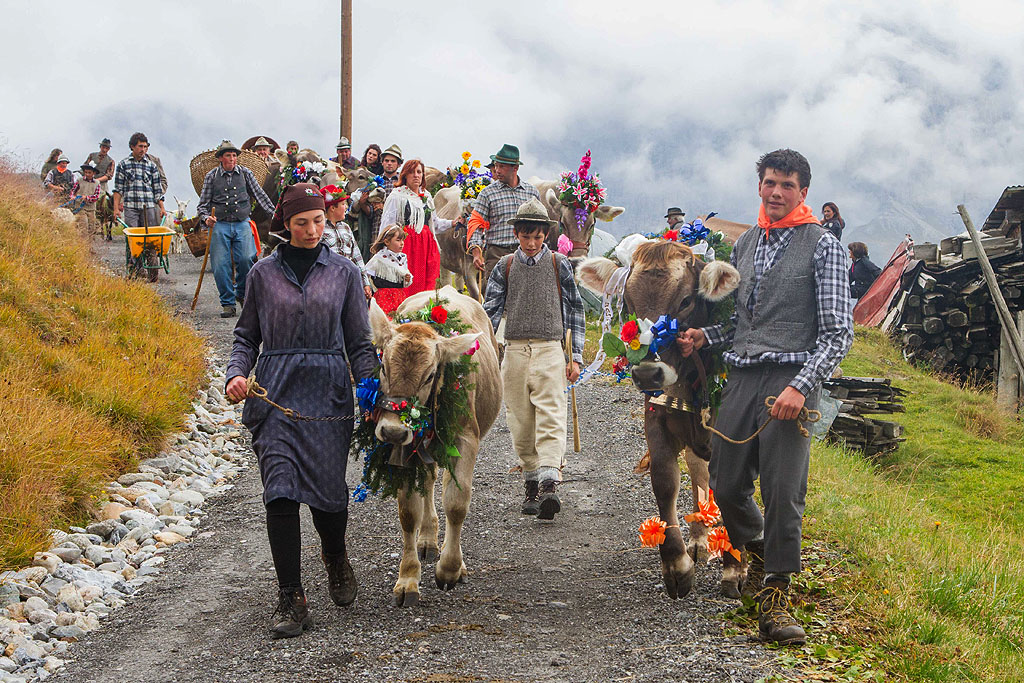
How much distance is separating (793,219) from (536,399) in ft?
8.43

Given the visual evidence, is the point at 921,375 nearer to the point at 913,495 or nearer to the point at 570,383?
the point at 913,495

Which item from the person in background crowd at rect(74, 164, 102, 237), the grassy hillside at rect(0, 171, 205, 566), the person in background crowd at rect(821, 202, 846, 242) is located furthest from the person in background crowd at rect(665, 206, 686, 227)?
the person in background crowd at rect(74, 164, 102, 237)

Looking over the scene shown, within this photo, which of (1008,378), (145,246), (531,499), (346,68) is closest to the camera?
(531,499)

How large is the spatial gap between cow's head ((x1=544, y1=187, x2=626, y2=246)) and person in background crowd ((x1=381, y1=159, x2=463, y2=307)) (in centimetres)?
223

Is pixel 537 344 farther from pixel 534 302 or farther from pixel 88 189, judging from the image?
pixel 88 189

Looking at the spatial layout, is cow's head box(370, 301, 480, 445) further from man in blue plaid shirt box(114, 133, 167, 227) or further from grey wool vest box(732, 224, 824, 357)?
man in blue plaid shirt box(114, 133, 167, 227)

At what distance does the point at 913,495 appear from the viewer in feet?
32.4

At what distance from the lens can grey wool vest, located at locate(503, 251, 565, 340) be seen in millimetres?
6355

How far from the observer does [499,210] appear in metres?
8.59

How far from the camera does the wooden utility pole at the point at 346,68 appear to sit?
64.4 ft

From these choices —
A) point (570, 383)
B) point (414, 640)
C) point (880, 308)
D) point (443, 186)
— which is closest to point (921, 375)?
point (880, 308)

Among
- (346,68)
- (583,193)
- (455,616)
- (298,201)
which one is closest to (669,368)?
(455,616)

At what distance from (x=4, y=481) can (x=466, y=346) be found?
3.10 metres

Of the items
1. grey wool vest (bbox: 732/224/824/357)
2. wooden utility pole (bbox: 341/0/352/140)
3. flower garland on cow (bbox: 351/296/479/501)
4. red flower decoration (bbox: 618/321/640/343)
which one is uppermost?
wooden utility pole (bbox: 341/0/352/140)
